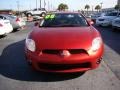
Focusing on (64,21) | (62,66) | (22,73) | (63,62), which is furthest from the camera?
(64,21)

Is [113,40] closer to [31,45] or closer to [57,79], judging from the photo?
[57,79]

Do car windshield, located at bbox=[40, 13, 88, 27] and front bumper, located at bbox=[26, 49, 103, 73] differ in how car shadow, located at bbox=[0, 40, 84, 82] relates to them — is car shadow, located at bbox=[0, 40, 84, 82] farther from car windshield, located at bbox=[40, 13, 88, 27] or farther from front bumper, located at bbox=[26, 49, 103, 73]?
car windshield, located at bbox=[40, 13, 88, 27]

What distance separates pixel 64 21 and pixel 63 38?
1.60 m

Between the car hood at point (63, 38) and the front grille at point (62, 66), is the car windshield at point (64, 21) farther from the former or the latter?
the front grille at point (62, 66)

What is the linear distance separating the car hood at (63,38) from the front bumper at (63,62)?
218 millimetres

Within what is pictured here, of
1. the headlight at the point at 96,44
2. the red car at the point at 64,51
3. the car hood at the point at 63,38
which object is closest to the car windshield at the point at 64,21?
the car hood at the point at 63,38

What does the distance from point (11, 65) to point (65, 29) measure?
1.80 m

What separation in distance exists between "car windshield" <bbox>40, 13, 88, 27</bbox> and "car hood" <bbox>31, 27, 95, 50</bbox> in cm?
60

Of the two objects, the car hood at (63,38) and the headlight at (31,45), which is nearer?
the car hood at (63,38)

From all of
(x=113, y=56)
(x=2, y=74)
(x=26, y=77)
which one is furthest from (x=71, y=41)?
(x=113, y=56)

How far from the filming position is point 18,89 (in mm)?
5129

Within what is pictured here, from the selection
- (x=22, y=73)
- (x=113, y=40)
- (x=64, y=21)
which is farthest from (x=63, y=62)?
(x=113, y=40)

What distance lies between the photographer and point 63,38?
576cm

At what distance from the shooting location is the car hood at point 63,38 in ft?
18.1
